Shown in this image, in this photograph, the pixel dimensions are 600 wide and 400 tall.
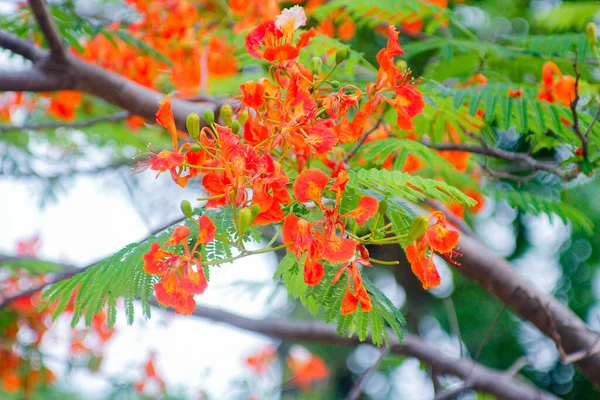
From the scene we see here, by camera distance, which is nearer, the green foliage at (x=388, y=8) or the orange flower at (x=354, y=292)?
the orange flower at (x=354, y=292)

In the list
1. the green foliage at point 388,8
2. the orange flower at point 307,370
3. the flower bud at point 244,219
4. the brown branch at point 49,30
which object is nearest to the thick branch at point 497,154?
the green foliage at point 388,8

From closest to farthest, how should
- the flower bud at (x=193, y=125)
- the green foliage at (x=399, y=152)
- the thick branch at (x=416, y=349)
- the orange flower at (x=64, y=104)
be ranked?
the flower bud at (x=193, y=125) < the green foliage at (x=399, y=152) < the thick branch at (x=416, y=349) < the orange flower at (x=64, y=104)

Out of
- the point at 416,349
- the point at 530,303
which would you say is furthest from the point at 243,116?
the point at 416,349

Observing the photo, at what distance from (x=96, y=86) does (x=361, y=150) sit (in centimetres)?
97

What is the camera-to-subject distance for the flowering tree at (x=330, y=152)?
1.21 meters

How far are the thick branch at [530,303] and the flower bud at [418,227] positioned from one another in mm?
972

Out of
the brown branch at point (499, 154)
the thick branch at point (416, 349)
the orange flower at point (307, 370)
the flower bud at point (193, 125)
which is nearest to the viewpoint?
the flower bud at point (193, 125)

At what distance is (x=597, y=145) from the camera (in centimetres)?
192

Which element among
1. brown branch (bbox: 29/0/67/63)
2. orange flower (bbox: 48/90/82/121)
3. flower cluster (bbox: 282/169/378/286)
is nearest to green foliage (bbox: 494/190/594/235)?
flower cluster (bbox: 282/169/378/286)

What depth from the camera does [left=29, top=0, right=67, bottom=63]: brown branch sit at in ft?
6.48

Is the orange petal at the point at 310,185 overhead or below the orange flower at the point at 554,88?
overhead

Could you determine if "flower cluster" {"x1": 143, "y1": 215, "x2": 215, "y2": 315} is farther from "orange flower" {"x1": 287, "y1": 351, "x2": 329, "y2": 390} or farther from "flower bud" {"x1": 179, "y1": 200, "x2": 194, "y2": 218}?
"orange flower" {"x1": 287, "y1": 351, "x2": 329, "y2": 390}

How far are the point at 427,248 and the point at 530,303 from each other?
1.08 meters

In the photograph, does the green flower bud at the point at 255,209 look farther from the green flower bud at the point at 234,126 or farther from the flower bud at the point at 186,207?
the green flower bud at the point at 234,126
